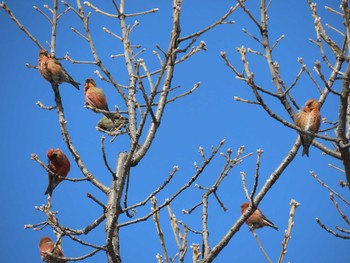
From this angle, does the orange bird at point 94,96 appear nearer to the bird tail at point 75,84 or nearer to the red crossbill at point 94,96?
the red crossbill at point 94,96

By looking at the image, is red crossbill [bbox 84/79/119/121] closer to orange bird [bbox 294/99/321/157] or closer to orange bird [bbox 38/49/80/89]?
orange bird [bbox 38/49/80/89]

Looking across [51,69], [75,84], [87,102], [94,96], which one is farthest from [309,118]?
[87,102]

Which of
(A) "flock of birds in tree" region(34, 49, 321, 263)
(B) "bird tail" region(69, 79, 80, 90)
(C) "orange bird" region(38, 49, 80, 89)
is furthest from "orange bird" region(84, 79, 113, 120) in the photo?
(C) "orange bird" region(38, 49, 80, 89)

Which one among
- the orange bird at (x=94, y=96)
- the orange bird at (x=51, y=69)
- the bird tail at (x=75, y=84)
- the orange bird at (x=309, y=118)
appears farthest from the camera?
the orange bird at (x=94, y=96)

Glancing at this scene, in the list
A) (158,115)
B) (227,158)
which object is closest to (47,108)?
(158,115)

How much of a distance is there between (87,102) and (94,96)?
0.18m

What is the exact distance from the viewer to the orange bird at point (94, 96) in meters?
8.39

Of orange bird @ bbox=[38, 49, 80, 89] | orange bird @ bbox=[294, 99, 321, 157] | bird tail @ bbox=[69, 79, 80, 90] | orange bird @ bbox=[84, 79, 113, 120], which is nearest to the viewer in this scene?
orange bird @ bbox=[294, 99, 321, 157]

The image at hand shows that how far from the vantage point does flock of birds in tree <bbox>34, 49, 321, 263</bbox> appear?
427 cm

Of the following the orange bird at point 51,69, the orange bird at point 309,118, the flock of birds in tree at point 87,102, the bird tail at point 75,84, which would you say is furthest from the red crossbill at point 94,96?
the orange bird at point 309,118

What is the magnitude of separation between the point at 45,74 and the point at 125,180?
3.03m

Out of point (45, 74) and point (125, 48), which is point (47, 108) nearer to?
point (125, 48)

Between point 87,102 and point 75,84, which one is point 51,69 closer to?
point 75,84

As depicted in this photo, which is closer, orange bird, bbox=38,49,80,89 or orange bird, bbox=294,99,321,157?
orange bird, bbox=294,99,321,157
